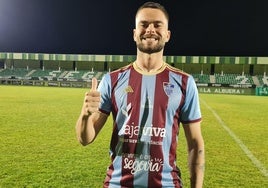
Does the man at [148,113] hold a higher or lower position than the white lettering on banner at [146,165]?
higher

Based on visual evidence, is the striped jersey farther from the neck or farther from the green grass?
the green grass

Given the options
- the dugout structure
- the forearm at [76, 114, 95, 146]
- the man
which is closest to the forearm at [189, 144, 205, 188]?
the man

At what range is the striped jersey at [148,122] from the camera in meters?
2.57

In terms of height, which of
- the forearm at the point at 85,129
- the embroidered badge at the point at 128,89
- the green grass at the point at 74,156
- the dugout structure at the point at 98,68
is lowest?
the green grass at the point at 74,156

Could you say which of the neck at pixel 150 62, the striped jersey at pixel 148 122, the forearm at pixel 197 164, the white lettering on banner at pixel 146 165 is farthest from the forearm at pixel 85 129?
the forearm at pixel 197 164

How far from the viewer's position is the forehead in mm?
2643

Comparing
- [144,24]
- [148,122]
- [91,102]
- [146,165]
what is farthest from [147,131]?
[144,24]

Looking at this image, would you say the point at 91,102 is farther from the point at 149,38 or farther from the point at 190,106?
the point at 190,106

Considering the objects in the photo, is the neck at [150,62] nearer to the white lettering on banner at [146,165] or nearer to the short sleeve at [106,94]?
the short sleeve at [106,94]

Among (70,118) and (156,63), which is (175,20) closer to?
(70,118)

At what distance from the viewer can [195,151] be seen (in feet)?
9.23

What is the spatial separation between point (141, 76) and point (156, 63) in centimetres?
15

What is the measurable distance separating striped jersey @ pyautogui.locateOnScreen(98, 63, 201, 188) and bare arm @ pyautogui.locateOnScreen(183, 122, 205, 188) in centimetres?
8

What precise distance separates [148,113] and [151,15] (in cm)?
73
